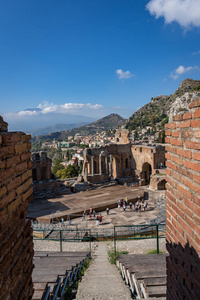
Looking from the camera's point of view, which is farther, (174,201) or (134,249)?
(134,249)

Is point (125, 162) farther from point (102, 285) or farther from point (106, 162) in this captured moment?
point (102, 285)

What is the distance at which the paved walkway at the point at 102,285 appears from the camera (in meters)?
5.21

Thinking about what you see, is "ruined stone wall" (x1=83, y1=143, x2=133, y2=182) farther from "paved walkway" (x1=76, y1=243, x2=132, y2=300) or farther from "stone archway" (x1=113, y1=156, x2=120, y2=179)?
"paved walkway" (x1=76, y1=243, x2=132, y2=300)

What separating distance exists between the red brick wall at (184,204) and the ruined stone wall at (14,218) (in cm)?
217

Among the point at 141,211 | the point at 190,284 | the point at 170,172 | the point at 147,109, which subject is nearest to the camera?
the point at 190,284

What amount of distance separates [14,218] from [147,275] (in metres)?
4.04

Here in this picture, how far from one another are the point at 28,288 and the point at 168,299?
2.29 m

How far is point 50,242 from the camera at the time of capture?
11703mm

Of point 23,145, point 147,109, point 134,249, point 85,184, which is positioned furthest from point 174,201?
point 147,109

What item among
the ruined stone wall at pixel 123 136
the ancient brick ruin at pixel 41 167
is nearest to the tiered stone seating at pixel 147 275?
the ancient brick ruin at pixel 41 167

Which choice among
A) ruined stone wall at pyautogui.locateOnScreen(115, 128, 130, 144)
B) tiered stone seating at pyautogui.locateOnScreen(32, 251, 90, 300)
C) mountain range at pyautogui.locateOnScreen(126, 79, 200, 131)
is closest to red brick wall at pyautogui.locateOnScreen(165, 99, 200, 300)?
tiered stone seating at pyautogui.locateOnScreen(32, 251, 90, 300)

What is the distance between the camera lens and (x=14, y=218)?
2.57m

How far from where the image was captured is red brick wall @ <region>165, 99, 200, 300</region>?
245 centimetres

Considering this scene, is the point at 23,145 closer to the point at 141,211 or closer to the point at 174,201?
the point at 174,201
